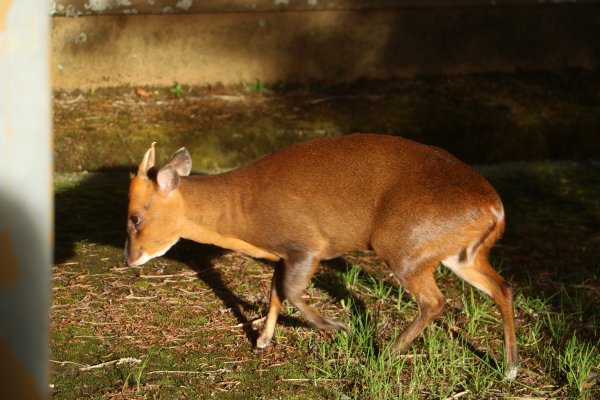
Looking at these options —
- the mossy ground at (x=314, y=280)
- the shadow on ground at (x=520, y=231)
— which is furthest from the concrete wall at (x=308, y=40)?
the shadow on ground at (x=520, y=231)

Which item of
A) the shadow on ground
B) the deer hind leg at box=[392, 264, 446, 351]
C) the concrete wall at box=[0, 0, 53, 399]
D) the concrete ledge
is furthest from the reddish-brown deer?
the concrete wall at box=[0, 0, 53, 399]

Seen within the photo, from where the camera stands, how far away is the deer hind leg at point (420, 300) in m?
4.66

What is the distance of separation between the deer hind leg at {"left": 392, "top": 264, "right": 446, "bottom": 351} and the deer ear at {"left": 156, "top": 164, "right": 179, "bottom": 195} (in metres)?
1.18

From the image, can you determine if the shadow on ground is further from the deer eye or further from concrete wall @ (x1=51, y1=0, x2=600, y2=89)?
concrete wall @ (x1=51, y1=0, x2=600, y2=89)

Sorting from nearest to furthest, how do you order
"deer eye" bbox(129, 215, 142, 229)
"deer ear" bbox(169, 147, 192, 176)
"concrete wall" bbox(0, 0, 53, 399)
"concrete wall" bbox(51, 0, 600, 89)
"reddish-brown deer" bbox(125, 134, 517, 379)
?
"concrete wall" bbox(0, 0, 53, 399) → "reddish-brown deer" bbox(125, 134, 517, 379) → "deer eye" bbox(129, 215, 142, 229) → "deer ear" bbox(169, 147, 192, 176) → "concrete wall" bbox(51, 0, 600, 89)

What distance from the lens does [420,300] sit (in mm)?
4688

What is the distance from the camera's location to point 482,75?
818cm

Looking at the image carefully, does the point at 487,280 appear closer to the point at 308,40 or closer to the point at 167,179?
the point at 167,179

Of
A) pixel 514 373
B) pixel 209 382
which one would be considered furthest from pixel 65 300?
pixel 514 373

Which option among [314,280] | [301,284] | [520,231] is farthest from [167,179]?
[520,231]

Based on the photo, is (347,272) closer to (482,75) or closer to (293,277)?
(293,277)

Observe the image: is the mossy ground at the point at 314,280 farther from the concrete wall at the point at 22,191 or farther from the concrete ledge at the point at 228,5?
the concrete wall at the point at 22,191

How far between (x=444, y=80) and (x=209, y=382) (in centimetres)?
439

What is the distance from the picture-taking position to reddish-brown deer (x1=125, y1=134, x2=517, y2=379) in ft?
15.2
